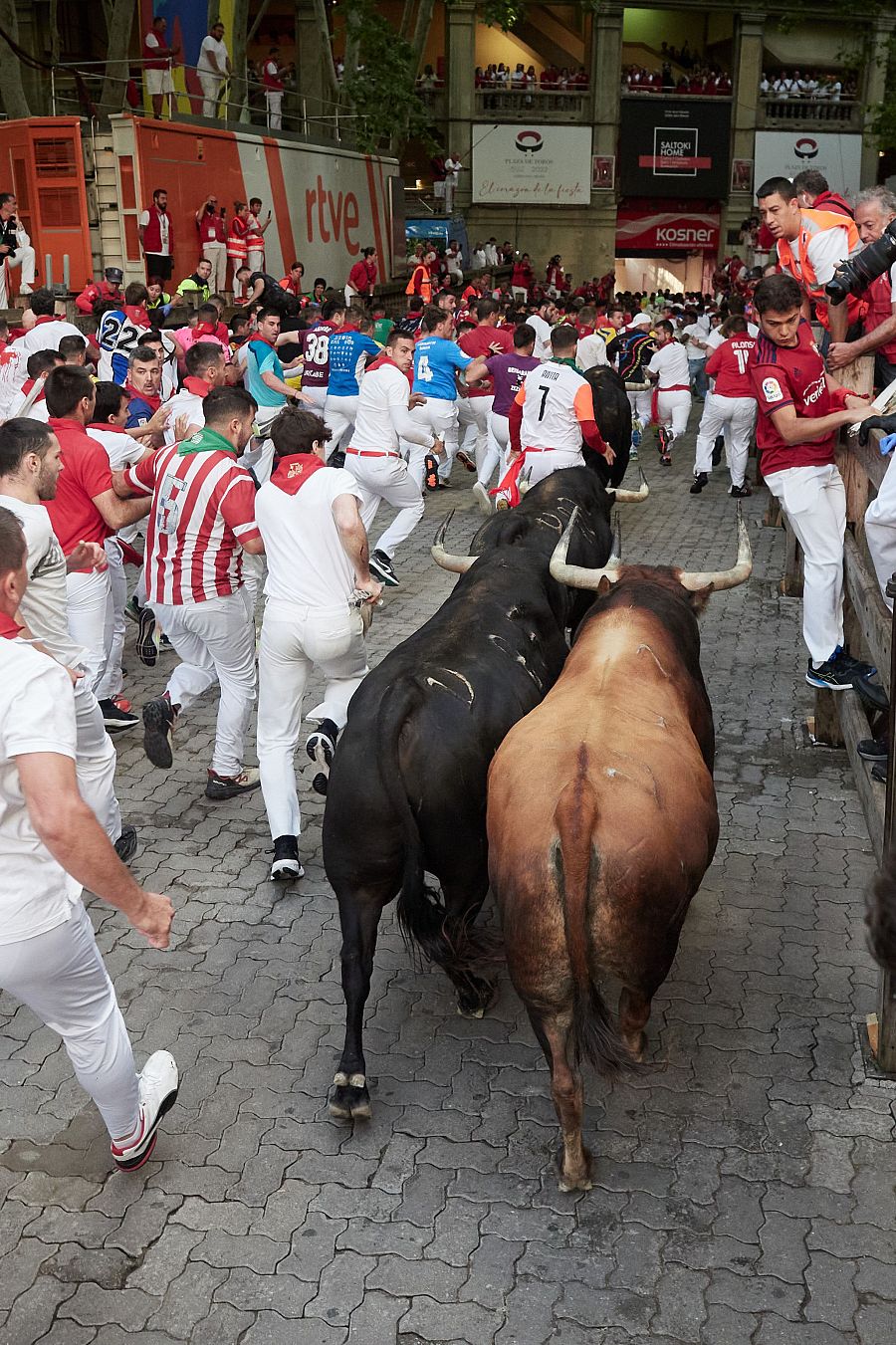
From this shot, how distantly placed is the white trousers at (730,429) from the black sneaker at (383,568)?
4.76 metres

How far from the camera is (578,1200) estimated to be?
12.2 ft

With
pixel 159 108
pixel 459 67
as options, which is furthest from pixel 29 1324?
pixel 459 67

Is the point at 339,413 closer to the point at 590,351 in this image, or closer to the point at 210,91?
the point at 590,351

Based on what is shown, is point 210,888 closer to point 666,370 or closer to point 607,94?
point 666,370

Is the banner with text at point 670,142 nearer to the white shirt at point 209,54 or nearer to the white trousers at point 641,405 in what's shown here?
the white shirt at point 209,54

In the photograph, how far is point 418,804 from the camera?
4.18 m

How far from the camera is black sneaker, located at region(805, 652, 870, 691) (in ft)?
21.2

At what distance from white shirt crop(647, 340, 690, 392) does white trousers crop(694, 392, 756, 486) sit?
1.55 meters

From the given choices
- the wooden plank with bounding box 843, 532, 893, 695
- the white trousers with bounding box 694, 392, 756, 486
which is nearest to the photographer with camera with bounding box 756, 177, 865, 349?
the wooden plank with bounding box 843, 532, 893, 695

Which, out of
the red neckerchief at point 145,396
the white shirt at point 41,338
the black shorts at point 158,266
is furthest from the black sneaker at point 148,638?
the black shorts at point 158,266

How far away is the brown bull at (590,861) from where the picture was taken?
3.50 m

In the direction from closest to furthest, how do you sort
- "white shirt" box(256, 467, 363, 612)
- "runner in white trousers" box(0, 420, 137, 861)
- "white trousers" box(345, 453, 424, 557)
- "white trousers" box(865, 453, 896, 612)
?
"white trousers" box(865, 453, 896, 612)
"runner in white trousers" box(0, 420, 137, 861)
"white shirt" box(256, 467, 363, 612)
"white trousers" box(345, 453, 424, 557)

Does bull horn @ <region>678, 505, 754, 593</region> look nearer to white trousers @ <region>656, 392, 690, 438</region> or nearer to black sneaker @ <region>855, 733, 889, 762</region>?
black sneaker @ <region>855, 733, 889, 762</region>

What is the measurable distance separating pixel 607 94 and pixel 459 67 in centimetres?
453
